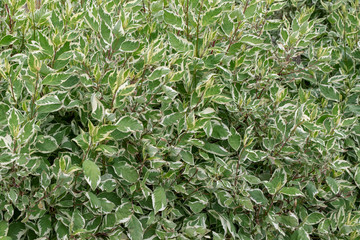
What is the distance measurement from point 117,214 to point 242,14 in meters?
0.97

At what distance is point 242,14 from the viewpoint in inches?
65.1

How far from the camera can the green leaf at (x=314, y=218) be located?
5.96 ft

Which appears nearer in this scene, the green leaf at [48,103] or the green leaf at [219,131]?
the green leaf at [48,103]

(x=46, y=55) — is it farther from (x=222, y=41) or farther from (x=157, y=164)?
(x=222, y=41)

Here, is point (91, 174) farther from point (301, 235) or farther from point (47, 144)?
point (301, 235)

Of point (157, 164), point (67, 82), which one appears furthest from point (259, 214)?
point (67, 82)

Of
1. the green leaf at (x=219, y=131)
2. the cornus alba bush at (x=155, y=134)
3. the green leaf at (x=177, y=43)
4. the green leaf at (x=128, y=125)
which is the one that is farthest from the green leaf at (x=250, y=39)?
the green leaf at (x=128, y=125)

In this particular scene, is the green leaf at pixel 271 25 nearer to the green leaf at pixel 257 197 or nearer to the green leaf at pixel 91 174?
the green leaf at pixel 257 197

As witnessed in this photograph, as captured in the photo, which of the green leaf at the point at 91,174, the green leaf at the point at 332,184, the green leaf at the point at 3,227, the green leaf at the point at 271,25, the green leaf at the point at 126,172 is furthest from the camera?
the green leaf at the point at 271,25

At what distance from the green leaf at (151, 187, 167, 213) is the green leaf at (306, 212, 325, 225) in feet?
2.45

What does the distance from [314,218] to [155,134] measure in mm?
884

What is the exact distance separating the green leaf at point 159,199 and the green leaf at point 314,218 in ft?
2.45

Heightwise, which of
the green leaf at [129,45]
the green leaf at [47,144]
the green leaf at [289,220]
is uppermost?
Answer: the green leaf at [129,45]

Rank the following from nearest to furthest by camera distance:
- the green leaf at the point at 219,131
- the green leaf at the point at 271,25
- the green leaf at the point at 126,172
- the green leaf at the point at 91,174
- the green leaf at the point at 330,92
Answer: the green leaf at the point at 91,174, the green leaf at the point at 126,172, the green leaf at the point at 219,131, the green leaf at the point at 271,25, the green leaf at the point at 330,92
